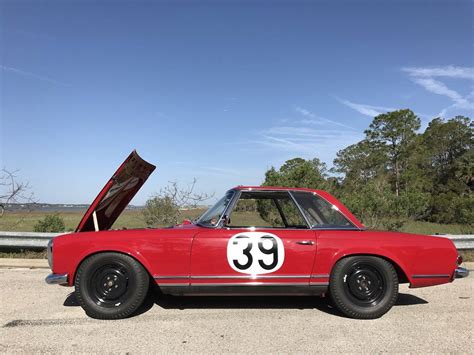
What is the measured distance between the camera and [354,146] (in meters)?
50.2

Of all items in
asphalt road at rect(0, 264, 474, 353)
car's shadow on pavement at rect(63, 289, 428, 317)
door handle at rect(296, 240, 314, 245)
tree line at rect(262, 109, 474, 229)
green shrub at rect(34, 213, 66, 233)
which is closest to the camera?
asphalt road at rect(0, 264, 474, 353)

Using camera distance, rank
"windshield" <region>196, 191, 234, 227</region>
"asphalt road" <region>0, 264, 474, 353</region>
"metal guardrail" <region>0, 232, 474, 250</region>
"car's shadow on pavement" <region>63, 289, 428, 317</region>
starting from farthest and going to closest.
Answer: "metal guardrail" <region>0, 232, 474, 250</region> < "car's shadow on pavement" <region>63, 289, 428, 317</region> < "windshield" <region>196, 191, 234, 227</region> < "asphalt road" <region>0, 264, 474, 353</region>

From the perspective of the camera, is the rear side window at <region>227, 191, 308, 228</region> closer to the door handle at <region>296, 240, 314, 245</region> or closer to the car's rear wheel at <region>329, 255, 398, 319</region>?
the door handle at <region>296, 240, 314, 245</region>

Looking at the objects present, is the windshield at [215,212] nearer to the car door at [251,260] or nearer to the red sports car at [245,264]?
the red sports car at [245,264]

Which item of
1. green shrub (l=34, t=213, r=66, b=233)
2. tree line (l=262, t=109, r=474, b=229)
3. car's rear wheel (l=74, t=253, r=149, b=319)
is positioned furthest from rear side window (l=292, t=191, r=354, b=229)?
tree line (l=262, t=109, r=474, b=229)

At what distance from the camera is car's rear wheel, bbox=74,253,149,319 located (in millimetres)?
4262

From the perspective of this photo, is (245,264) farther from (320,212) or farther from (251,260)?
(320,212)

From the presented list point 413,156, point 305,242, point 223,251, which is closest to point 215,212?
point 223,251

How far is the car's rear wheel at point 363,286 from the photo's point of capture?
435 cm

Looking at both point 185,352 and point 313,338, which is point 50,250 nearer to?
point 185,352

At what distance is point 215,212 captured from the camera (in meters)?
4.78

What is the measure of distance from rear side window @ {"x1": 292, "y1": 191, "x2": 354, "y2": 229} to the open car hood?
2.11 m

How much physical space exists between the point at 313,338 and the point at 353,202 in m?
8.00

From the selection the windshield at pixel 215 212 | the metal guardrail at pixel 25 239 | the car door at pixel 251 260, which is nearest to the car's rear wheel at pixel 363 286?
the car door at pixel 251 260
